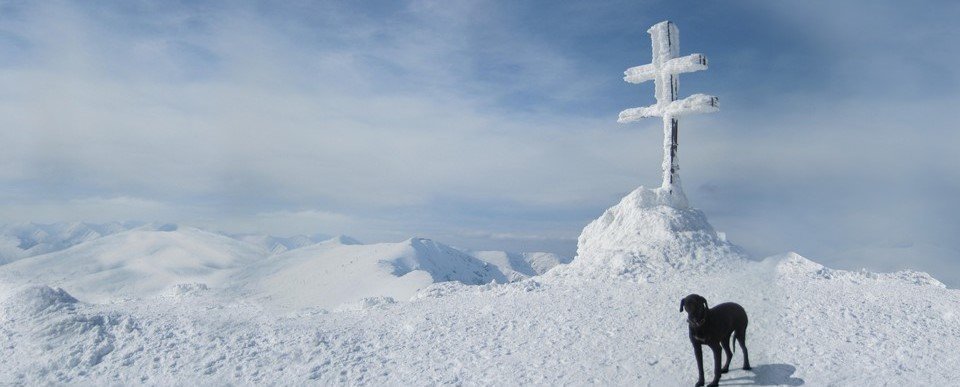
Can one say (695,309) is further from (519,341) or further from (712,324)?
(519,341)

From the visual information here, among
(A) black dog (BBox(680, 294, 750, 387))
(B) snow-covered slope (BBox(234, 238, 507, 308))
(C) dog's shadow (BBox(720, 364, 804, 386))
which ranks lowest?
(B) snow-covered slope (BBox(234, 238, 507, 308))

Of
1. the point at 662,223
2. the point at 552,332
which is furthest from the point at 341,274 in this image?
the point at 552,332

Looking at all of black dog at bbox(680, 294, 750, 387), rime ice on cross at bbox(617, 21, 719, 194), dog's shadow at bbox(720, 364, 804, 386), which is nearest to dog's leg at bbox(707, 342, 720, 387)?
black dog at bbox(680, 294, 750, 387)

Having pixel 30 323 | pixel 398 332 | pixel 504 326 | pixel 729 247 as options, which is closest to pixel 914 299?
pixel 729 247

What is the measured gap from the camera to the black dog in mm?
9281

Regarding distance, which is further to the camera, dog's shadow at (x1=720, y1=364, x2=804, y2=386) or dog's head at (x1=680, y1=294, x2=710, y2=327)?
dog's shadow at (x1=720, y1=364, x2=804, y2=386)

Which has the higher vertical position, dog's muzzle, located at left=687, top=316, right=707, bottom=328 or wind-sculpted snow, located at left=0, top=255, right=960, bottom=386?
dog's muzzle, located at left=687, top=316, right=707, bottom=328

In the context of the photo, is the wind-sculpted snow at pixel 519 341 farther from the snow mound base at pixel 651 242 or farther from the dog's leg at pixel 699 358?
the snow mound base at pixel 651 242

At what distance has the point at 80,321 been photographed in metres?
14.9

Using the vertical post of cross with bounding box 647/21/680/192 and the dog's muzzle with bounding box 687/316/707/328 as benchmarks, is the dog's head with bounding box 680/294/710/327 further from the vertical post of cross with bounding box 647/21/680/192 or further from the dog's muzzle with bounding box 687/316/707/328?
the vertical post of cross with bounding box 647/21/680/192

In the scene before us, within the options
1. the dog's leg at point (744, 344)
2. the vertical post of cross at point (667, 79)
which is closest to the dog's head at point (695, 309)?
the dog's leg at point (744, 344)

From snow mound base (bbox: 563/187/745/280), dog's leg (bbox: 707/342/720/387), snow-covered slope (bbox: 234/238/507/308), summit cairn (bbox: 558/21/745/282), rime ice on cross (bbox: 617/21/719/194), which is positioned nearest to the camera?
dog's leg (bbox: 707/342/720/387)

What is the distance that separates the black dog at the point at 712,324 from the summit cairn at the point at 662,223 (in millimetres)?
8379

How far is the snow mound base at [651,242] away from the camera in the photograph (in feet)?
64.8
